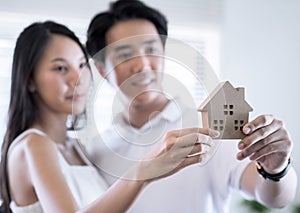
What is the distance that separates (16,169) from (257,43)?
994 millimetres

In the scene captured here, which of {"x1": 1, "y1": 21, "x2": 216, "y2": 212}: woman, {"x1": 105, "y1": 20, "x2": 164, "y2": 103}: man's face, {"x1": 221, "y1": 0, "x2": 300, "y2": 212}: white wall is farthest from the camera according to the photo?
{"x1": 221, "y1": 0, "x2": 300, "y2": 212}: white wall

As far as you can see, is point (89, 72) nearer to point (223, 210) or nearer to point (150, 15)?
point (150, 15)

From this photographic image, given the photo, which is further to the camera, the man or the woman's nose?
the woman's nose

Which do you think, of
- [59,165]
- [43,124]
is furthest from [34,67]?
[59,165]

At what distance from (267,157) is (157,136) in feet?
0.56

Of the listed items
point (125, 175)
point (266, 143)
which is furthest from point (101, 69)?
point (266, 143)

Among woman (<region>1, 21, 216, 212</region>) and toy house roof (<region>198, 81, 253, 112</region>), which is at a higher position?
toy house roof (<region>198, 81, 253, 112</region>)

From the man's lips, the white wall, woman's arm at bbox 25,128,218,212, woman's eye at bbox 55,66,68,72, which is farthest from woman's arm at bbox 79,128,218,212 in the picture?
the white wall

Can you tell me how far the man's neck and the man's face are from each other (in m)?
0.03

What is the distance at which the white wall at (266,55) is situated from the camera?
1597 millimetres

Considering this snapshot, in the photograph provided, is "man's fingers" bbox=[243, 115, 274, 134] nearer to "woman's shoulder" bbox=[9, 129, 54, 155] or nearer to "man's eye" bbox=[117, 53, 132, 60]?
"man's eye" bbox=[117, 53, 132, 60]

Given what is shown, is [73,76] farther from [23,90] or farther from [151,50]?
[151,50]

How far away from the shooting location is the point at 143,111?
2.62 ft

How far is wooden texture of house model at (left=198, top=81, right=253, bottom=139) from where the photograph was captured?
62cm
